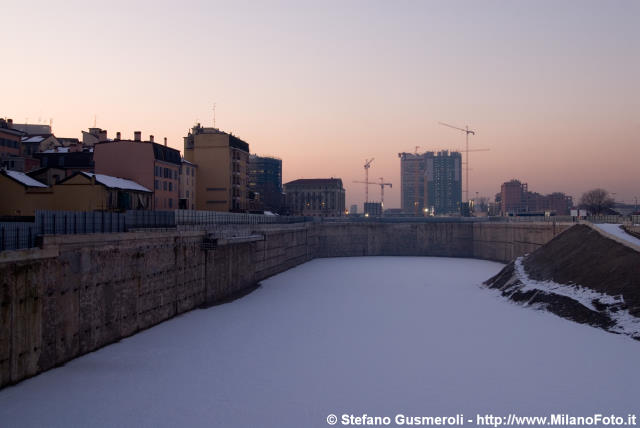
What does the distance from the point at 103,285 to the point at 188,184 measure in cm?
6266

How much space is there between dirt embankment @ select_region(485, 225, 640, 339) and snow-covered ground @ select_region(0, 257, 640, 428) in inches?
71.0

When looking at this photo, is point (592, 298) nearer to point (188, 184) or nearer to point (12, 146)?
point (188, 184)

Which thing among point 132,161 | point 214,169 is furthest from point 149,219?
point 214,169

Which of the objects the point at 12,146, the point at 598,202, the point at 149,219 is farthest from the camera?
the point at 598,202

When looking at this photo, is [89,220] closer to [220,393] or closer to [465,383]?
[220,393]

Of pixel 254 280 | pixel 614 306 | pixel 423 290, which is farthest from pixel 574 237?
pixel 254 280

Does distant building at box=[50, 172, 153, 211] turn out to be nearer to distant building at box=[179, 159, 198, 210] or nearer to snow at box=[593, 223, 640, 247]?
distant building at box=[179, 159, 198, 210]

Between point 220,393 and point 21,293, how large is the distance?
10.9 m

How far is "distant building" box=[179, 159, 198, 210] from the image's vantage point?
88625mm

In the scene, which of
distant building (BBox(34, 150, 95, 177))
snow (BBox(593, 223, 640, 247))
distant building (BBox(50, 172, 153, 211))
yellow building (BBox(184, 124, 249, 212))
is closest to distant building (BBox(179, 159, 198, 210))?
yellow building (BBox(184, 124, 249, 212))

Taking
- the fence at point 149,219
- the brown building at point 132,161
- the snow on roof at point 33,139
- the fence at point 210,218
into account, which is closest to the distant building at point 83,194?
the fence at point 210,218

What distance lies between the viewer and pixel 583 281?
43875mm

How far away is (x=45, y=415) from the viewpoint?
68.0ft

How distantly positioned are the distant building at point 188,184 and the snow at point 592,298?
56.3 m
